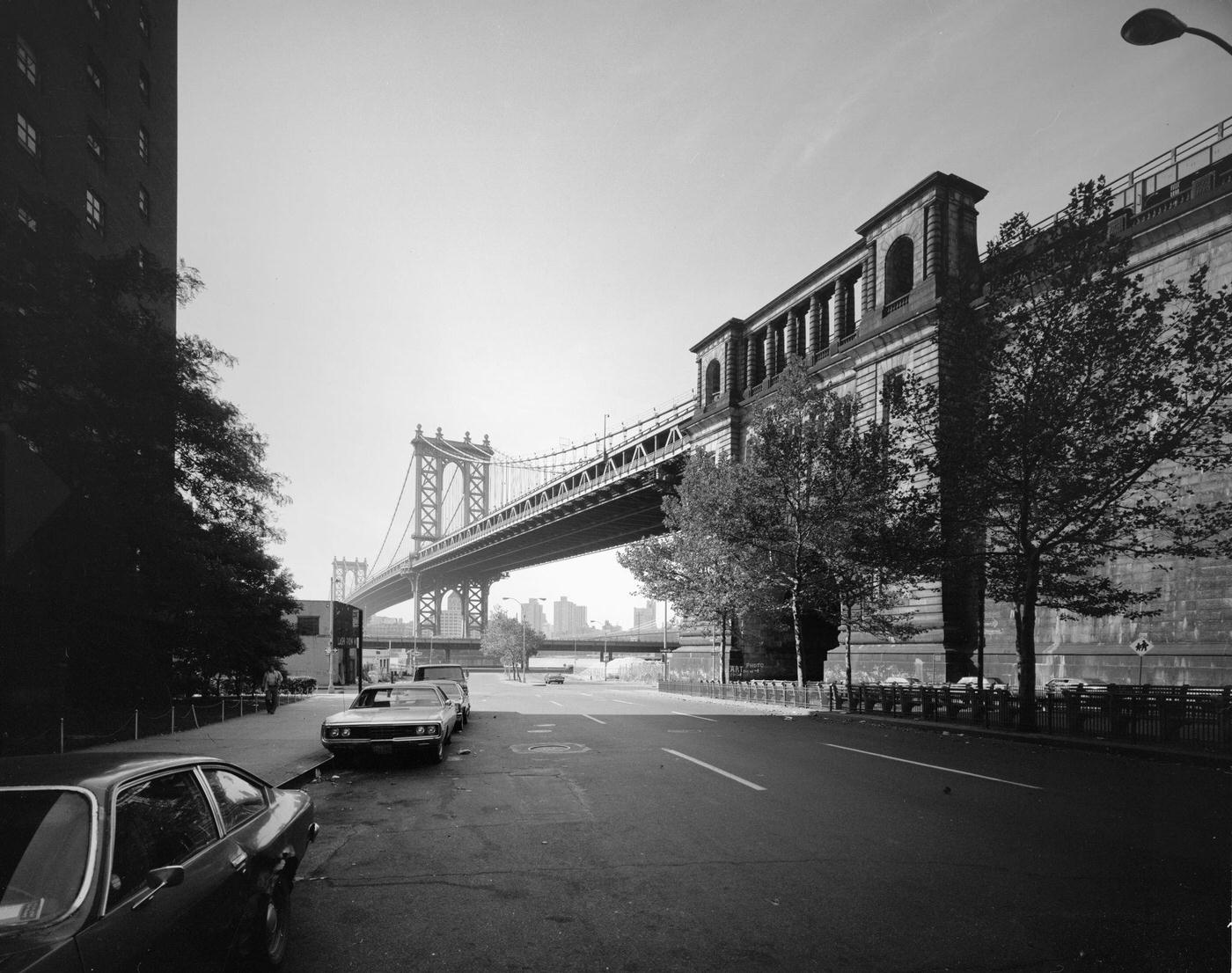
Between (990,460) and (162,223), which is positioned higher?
(162,223)

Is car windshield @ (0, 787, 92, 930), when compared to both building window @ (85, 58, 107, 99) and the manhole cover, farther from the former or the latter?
building window @ (85, 58, 107, 99)

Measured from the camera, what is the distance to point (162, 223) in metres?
31.2

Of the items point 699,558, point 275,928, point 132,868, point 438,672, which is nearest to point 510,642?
point 699,558

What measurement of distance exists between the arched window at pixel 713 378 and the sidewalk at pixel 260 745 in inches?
1291

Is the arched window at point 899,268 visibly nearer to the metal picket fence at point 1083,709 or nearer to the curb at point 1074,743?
the metal picket fence at point 1083,709

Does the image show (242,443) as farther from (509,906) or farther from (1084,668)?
(1084,668)

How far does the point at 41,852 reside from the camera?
119 inches

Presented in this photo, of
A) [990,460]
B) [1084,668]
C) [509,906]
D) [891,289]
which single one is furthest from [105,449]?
[891,289]

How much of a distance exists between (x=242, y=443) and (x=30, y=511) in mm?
4356

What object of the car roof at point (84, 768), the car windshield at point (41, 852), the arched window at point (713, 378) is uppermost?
the arched window at point (713, 378)

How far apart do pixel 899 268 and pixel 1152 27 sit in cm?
3385

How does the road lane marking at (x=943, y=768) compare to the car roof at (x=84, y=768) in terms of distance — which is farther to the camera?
the road lane marking at (x=943, y=768)

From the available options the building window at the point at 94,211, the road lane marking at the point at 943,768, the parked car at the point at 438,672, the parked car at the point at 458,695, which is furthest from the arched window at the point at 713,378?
the road lane marking at the point at 943,768

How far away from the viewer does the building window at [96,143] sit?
2547cm
